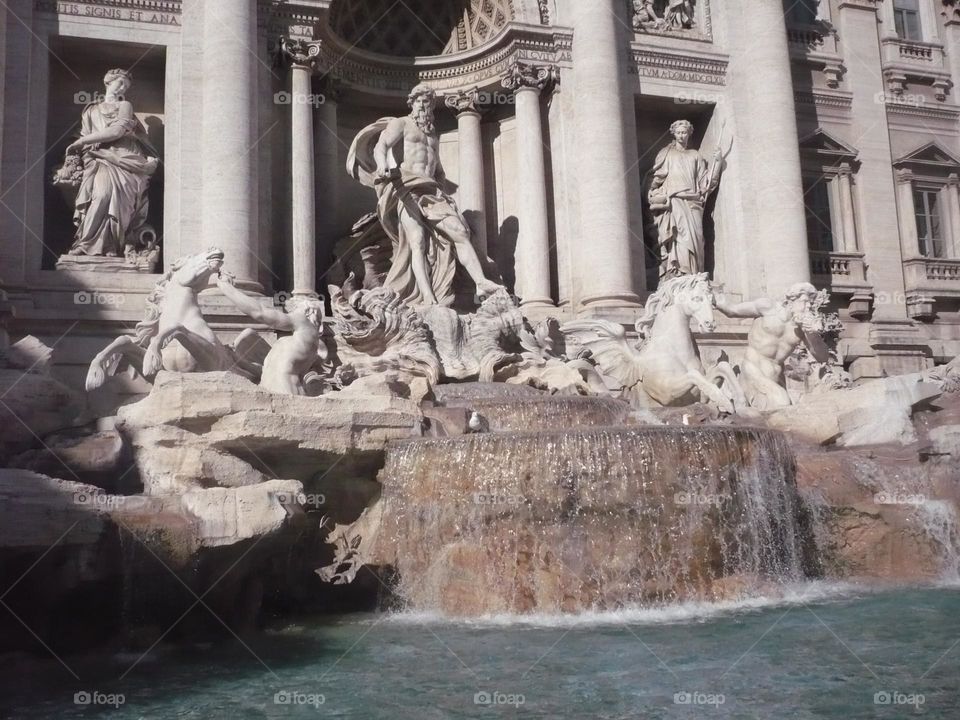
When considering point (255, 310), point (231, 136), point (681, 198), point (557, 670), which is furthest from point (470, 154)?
point (557, 670)

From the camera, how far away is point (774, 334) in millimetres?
12695

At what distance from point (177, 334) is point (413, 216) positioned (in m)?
5.31

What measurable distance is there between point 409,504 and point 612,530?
1.81 m

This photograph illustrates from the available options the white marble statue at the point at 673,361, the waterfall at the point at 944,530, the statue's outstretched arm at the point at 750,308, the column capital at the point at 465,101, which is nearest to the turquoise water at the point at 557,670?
the waterfall at the point at 944,530

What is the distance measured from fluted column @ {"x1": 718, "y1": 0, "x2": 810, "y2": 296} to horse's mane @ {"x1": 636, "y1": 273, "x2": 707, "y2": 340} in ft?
12.8

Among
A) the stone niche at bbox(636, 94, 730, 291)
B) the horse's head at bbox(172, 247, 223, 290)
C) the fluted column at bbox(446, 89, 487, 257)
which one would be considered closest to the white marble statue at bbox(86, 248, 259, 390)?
the horse's head at bbox(172, 247, 223, 290)

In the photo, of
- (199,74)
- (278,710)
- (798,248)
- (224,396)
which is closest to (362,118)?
(199,74)

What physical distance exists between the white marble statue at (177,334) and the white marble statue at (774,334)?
6327mm

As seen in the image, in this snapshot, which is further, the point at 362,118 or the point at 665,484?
the point at 362,118

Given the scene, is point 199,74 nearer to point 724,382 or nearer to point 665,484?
point 724,382

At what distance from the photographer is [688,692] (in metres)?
5.48

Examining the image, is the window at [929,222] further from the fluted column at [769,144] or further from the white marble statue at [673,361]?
the white marble statue at [673,361]

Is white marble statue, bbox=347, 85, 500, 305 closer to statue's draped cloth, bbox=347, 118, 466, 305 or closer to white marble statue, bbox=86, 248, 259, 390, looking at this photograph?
statue's draped cloth, bbox=347, 118, 466, 305

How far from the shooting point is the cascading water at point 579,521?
318 inches
